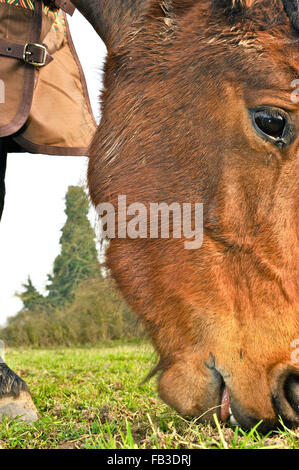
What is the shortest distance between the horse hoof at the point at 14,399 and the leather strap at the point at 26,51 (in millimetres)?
1679

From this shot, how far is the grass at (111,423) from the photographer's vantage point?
1476 mm

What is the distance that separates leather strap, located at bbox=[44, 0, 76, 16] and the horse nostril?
2.35 metres

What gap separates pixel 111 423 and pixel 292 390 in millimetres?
855

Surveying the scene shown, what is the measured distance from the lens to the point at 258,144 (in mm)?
1747

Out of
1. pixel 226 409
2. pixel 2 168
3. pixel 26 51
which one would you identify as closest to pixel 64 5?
pixel 26 51

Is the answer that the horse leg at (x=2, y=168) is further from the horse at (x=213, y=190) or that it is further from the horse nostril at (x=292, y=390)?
the horse nostril at (x=292, y=390)

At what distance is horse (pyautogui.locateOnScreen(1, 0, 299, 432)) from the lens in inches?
63.1

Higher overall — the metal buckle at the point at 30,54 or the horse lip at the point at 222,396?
the metal buckle at the point at 30,54

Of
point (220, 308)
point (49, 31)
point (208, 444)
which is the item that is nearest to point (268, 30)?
point (220, 308)

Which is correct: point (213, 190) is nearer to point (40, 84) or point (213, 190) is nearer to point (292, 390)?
point (292, 390)

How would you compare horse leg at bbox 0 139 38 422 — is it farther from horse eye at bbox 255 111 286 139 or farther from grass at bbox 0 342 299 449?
horse eye at bbox 255 111 286 139

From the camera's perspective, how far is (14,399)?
7.93 ft

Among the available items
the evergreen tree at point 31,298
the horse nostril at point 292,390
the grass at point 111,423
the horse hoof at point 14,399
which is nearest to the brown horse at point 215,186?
the horse nostril at point 292,390
